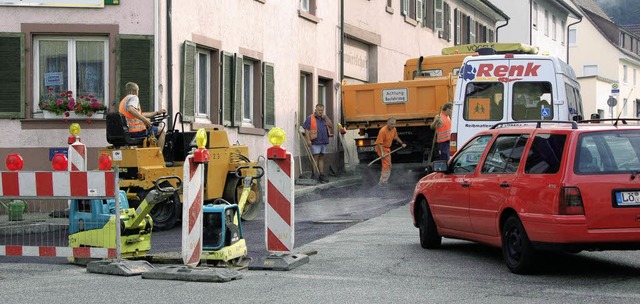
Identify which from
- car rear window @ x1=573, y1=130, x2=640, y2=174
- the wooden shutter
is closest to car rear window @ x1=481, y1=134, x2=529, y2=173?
car rear window @ x1=573, y1=130, x2=640, y2=174

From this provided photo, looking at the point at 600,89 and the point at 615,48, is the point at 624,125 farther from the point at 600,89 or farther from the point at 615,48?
the point at 615,48

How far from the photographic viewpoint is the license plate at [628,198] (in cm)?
882

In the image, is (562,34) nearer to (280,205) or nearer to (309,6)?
(309,6)

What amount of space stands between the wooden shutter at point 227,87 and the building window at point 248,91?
52.5 inches

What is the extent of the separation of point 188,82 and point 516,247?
10.9 metres

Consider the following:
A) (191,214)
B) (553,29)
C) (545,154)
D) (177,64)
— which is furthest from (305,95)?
(553,29)

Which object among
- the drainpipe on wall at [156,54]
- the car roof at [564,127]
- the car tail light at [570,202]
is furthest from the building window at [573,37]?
the car tail light at [570,202]

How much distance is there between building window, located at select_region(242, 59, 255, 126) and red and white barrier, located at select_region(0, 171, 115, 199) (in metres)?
12.8

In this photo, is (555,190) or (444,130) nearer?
(555,190)

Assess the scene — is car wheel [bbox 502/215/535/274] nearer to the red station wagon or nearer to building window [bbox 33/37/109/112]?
the red station wagon

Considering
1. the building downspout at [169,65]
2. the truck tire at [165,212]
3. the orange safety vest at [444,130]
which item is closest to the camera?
the truck tire at [165,212]

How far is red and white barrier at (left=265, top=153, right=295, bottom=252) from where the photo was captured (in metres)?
10.1

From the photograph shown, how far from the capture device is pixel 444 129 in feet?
72.5

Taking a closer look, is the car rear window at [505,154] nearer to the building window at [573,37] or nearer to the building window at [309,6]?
the building window at [309,6]
